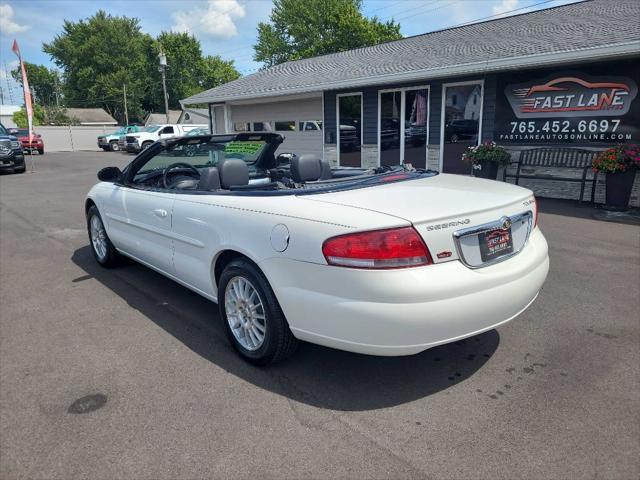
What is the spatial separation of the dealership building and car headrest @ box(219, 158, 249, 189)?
24.5 ft

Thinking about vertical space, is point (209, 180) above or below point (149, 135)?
below

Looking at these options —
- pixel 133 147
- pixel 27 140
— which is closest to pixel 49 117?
pixel 27 140

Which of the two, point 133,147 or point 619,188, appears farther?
point 133,147

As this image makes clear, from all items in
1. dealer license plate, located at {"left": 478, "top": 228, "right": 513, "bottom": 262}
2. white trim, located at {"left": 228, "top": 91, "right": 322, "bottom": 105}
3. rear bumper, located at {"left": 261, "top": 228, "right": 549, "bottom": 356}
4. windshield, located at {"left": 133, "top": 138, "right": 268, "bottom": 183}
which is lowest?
rear bumper, located at {"left": 261, "top": 228, "right": 549, "bottom": 356}

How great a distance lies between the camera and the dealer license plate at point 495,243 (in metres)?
2.67

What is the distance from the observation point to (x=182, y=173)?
463cm

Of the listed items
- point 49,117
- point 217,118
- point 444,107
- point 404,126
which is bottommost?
point 404,126

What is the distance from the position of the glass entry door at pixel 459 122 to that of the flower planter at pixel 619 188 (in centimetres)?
349

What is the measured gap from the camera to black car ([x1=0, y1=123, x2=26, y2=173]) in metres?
17.3

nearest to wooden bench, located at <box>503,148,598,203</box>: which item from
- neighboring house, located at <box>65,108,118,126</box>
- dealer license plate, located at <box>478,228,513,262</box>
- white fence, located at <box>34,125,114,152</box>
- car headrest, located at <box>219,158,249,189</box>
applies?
Answer: dealer license plate, located at <box>478,228,513,262</box>

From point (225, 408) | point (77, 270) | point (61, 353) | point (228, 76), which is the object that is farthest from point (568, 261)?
point (228, 76)

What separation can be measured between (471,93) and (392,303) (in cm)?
1013

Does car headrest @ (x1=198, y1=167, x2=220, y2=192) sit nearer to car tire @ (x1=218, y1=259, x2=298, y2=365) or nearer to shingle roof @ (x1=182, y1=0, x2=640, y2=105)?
car tire @ (x1=218, y1=259, x2=298, y2=365)

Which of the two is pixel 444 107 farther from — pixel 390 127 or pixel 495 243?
pixel 495 243
